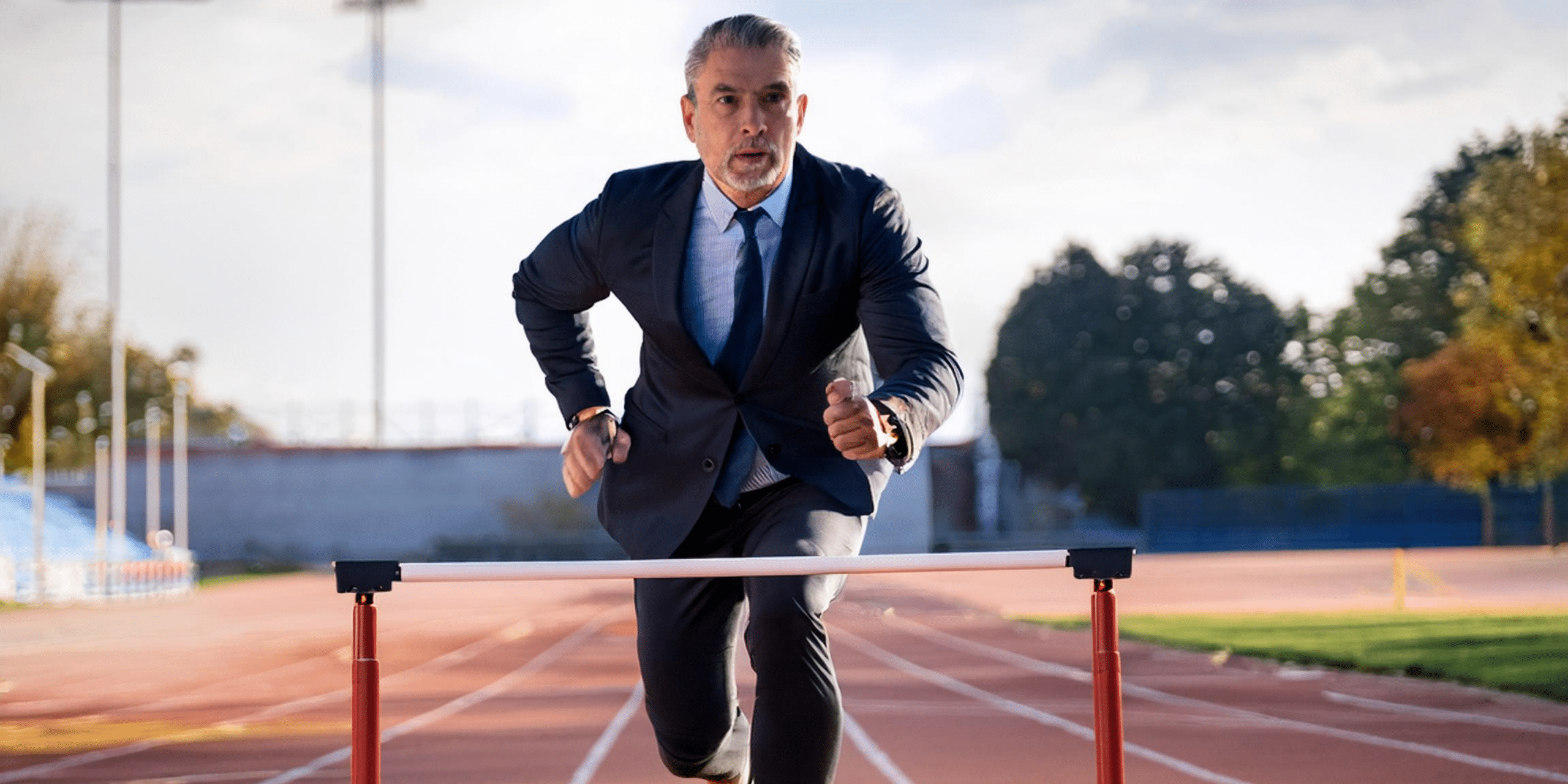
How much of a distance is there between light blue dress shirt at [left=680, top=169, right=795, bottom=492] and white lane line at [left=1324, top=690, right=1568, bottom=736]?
273 inches

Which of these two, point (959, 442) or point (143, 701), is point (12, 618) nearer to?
point (143, 701)

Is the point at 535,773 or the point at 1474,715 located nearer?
the point at 535,773

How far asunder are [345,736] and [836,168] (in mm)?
7088

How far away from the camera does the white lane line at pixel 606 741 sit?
25.7 ft

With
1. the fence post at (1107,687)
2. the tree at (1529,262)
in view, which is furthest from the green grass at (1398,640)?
the fence post at (1107,687)

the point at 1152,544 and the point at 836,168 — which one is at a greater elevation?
the point at 836,168

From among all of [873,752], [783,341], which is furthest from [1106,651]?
[873,752]

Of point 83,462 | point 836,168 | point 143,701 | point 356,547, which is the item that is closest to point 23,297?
point 83,462

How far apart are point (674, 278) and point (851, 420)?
2.13 ft

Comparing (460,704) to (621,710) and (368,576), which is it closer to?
(621,710)

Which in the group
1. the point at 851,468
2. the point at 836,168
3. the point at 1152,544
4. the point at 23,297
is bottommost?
the point at 1152,544

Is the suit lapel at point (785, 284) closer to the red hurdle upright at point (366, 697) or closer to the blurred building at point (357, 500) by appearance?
the red hurdle upright at point (366, 697)

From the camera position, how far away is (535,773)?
7.88 metres

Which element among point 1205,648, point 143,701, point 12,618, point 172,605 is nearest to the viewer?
point 143,701
